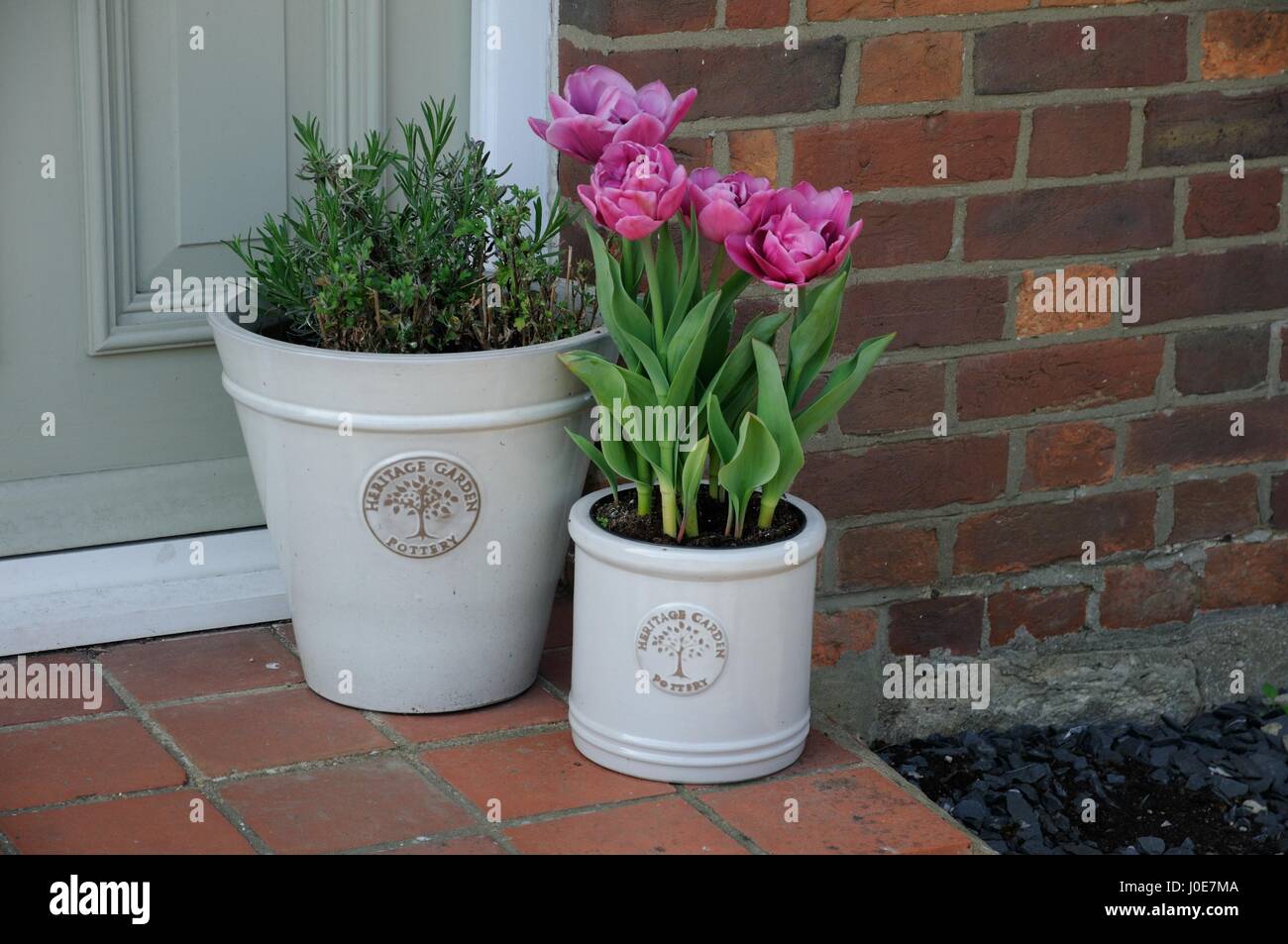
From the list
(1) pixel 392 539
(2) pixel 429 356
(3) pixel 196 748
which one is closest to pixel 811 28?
(2) pixel 429 356

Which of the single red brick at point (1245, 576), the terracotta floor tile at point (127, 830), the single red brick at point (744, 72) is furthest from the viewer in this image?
the single red brick at point (1245, 576)

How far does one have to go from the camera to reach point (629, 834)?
6.31ft

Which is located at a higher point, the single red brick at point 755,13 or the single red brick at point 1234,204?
the single red brick at point 755,13

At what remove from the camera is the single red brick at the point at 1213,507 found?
8.61 feet

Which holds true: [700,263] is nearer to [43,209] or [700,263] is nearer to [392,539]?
[392,539]

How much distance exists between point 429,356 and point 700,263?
46 cm

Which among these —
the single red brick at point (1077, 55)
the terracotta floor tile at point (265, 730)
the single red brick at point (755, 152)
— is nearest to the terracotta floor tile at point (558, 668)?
the terracotta floor tile at point (265, 730)

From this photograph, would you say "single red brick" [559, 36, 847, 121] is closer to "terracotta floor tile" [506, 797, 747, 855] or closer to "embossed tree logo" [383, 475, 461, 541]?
"embossed tree logo" [383, 475, 461, 541]

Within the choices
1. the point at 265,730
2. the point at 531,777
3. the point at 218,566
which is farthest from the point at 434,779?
the point at 218,566

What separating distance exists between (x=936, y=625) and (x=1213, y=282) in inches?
25.9

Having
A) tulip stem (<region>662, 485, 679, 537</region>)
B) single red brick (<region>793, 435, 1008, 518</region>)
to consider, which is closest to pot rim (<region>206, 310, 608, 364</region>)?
tulip stem (<region>662, 485, 679, 537</region>)

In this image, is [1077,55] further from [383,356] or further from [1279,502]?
[383,356]

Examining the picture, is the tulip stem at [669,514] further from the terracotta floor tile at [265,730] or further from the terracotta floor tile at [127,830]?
the terracotta floor tile at [127,830]

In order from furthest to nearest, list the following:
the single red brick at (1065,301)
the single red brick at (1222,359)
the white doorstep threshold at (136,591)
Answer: the single red brick at (1222,359) < the single red brick at (1065,301) < the white doorstep threshold at (136,591)
